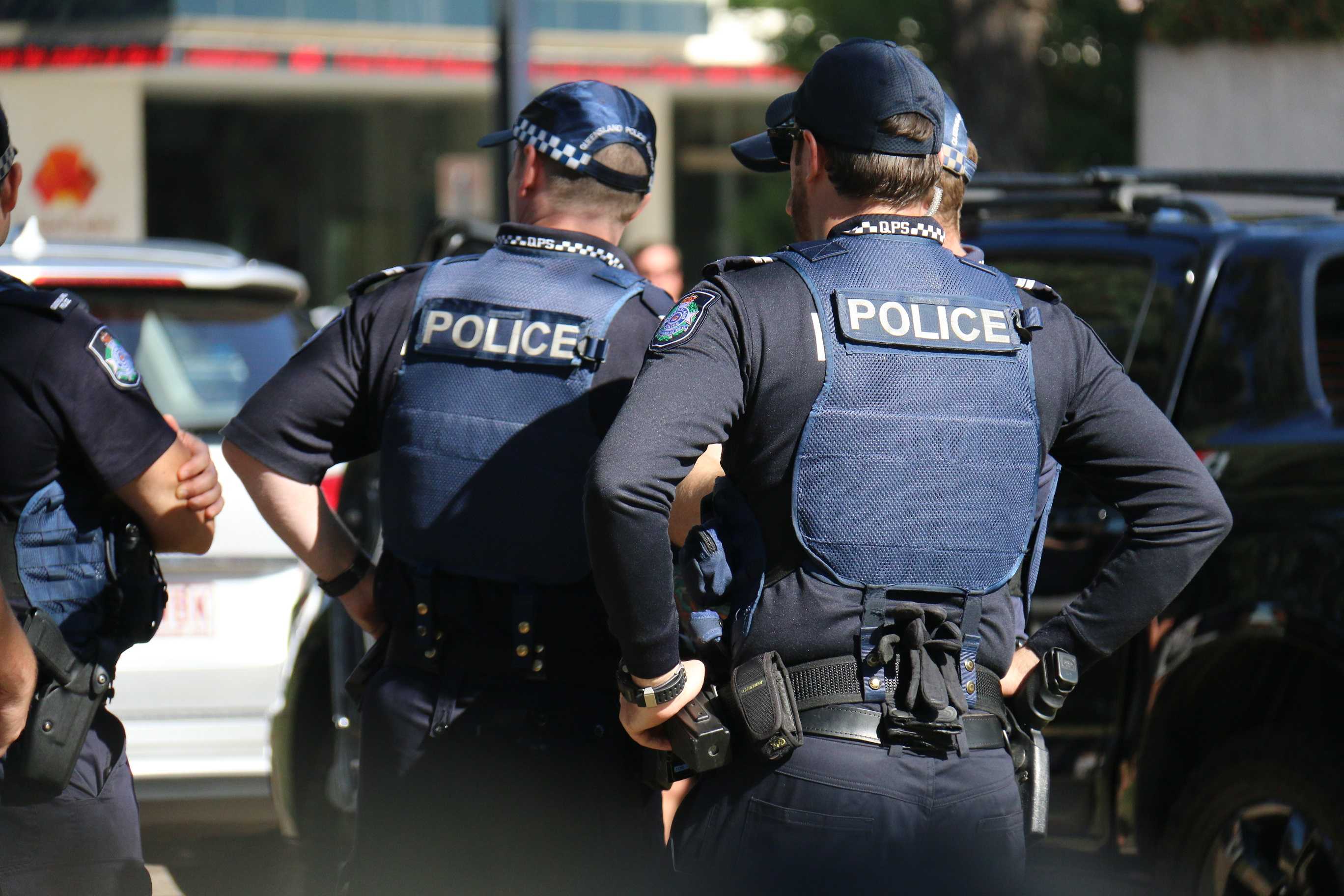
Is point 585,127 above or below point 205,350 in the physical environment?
above

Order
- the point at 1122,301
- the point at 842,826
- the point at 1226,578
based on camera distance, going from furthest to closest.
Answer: the point at 1122,301 < the point at 1226,578 < the point at 842,826

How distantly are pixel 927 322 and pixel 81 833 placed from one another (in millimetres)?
1550

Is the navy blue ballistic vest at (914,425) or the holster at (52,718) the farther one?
the holster at (52,718)

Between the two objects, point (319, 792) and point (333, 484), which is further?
point (333, 484)

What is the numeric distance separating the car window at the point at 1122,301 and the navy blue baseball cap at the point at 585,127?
140cm

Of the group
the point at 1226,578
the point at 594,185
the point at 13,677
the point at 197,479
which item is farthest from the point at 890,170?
the point at 1226,578

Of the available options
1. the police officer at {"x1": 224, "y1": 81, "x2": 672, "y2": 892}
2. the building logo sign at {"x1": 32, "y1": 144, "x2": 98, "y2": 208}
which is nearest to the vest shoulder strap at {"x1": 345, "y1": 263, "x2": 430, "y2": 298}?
the police officer at {"x1": 224, "y1": 81, "x2": 672, "y2": 892}

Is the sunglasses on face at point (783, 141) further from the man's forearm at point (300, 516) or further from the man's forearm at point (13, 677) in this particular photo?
the man's forearm at point (13, 677)

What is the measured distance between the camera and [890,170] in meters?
2.45

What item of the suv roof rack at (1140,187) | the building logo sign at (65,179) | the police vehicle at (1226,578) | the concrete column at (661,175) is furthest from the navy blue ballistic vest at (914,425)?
the building logo sign at (65,179)

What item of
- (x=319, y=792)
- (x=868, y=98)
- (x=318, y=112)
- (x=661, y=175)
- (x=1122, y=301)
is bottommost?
(x=661, y=175)

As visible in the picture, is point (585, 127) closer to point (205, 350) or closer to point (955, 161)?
point (955, 161)

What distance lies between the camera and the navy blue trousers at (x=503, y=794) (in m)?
2.84

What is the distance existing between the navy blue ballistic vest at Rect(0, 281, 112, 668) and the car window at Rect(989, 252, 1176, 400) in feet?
7.70
